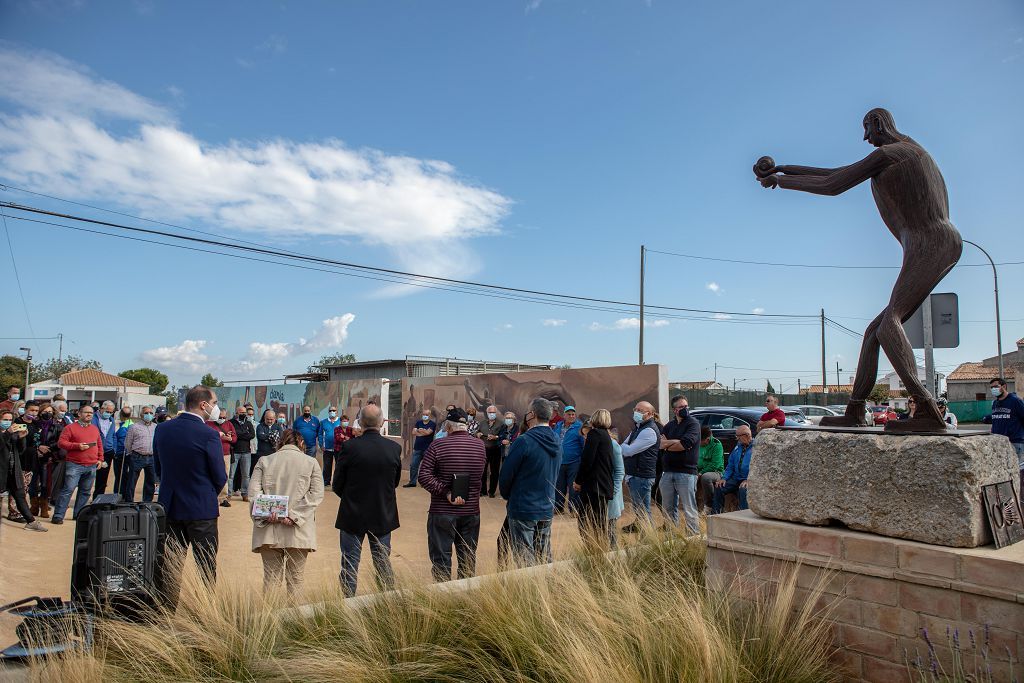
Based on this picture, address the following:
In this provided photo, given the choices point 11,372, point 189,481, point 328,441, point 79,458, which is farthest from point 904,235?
point 11,372

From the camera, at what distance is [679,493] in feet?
26.3

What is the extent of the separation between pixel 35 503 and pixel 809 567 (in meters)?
11.2

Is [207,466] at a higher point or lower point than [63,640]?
higher

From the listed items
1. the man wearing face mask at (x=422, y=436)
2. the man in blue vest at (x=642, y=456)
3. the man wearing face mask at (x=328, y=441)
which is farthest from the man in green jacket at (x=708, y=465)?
the man wearing face mask at (x=328, y=441)

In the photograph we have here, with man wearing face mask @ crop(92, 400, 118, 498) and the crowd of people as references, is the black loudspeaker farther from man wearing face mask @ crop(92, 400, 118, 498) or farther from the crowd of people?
man wearing face mask @ crop(92, 400, 118, 498)

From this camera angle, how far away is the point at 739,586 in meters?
4.00

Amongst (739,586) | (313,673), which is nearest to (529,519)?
(739,586)

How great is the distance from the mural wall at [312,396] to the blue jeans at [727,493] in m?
11.7

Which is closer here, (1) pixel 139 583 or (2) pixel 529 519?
(1) pixel 139 583

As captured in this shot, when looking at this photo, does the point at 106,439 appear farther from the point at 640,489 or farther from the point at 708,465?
the point at 708,465

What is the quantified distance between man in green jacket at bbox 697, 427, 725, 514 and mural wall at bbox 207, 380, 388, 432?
36.9 ft

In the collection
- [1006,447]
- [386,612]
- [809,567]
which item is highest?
[1006,447]

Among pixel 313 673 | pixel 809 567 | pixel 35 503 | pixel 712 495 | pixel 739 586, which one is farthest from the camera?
pixel 35 503

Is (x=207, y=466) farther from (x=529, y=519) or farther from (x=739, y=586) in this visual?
(x=739, y=586)
